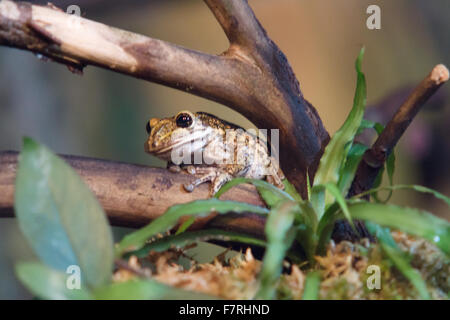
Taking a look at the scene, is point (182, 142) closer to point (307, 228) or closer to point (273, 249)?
point (307, 228)

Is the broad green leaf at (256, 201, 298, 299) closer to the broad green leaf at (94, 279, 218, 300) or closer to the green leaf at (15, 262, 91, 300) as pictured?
the broad green leaf at (94, 279, 218, 300)

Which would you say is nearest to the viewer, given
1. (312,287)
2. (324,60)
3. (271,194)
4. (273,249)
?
(273,249)

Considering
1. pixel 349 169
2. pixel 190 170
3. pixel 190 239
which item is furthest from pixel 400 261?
pixel 190 170

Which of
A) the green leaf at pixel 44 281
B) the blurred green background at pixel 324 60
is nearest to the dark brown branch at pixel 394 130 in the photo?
the green leaf at pixel 44 281

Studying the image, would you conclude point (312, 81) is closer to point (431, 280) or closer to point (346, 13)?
point (346, 13)

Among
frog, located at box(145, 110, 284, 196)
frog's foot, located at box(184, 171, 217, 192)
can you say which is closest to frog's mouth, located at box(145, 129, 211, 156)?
frog, located at box(145, 110, 284, 196)

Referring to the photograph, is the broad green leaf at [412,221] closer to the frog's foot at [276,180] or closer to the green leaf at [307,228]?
the green leaf at [307,228]

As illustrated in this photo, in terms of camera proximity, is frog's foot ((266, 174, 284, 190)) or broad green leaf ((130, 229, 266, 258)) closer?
broad green leaf ((130, 229, 266, 258))
